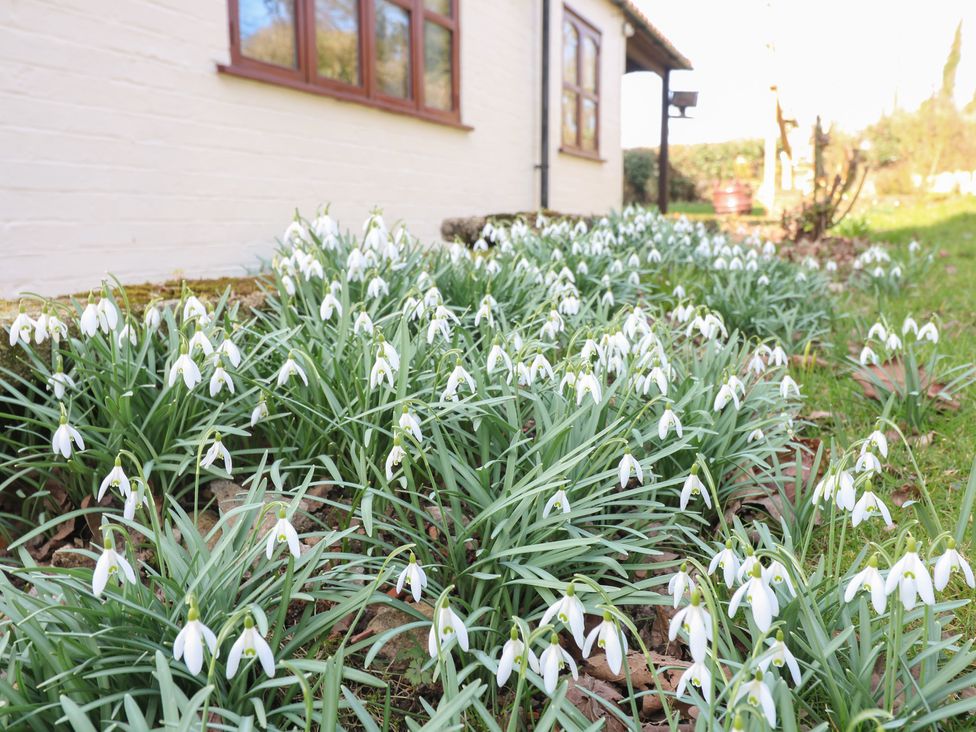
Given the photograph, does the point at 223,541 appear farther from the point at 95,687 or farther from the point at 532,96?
the point at 532,96

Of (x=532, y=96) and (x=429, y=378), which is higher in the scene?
(x=532, y=96)

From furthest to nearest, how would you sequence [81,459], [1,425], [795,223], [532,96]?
[795,223] < [532,96] < [1,425] < [81,459]

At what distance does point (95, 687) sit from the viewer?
4.52 ft

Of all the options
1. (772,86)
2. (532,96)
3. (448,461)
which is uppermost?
(772,86)

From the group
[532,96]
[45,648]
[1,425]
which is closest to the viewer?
[45,648]

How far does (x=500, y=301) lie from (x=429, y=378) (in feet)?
4.35

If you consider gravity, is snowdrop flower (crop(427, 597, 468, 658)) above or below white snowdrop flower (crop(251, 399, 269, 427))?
below

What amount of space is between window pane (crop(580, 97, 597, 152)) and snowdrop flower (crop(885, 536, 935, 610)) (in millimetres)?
9554

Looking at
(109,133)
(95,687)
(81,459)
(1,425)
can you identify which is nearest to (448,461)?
(95,687)

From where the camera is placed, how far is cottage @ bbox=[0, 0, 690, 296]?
11.4ft

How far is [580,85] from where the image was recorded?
10070mm

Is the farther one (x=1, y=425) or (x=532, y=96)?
(x=532, y=96)

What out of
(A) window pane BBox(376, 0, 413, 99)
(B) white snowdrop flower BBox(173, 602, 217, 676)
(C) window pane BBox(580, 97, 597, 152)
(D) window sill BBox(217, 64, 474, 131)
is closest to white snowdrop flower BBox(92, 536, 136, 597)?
(B) white snowdrop flower BBox(173, 602, 217, 676)

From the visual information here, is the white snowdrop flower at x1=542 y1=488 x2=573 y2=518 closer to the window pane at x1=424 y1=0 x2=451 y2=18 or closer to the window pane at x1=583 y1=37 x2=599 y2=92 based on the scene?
the window pane at x1=424 y1=0 x2=451 y2=18
